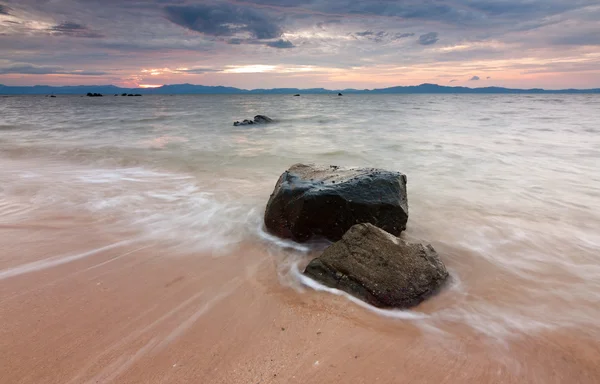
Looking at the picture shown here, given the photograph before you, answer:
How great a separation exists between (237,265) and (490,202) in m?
5.10

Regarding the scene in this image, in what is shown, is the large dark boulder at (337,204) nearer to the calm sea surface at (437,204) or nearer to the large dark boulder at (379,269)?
the calm sea surface at (437,204)

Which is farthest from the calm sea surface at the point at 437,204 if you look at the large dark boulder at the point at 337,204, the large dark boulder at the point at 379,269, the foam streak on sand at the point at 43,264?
the large dark boulder at the point at 337,204

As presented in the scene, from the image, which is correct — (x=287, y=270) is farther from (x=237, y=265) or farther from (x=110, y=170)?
(x=110, y=170)

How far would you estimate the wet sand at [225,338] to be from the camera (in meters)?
2.36

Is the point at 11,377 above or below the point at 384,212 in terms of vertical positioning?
below

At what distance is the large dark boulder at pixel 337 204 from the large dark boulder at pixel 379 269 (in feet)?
2.32

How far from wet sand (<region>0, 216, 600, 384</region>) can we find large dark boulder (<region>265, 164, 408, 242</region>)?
875mm

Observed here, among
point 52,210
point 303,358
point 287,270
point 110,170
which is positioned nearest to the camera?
point 303,358

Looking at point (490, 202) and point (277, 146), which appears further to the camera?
point (277, 146)

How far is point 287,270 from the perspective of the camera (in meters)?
3.78

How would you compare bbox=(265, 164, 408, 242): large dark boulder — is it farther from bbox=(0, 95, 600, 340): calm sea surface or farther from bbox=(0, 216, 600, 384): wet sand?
bbox=(0, 216, 600, 384): wet sand

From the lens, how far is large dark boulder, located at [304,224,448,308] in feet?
10.2

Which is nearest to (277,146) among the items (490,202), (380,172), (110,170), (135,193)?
(110,170)

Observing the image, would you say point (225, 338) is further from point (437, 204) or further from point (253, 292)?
point (437, 204)
